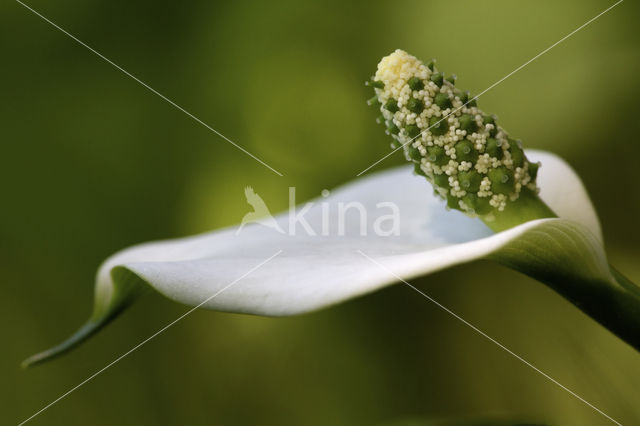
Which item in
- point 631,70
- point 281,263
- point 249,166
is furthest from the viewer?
point 249,166

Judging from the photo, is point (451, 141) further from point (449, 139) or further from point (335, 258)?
point (335, 258)

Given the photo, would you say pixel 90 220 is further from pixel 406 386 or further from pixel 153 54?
pixel 406 386

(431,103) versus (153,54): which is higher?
(153,54)

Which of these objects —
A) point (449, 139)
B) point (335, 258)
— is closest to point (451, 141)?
point (449, 139)

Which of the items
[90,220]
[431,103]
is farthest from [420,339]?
[431,103]

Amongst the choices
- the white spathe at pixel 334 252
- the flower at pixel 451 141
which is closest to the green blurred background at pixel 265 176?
the white spathe at pixel 334 252

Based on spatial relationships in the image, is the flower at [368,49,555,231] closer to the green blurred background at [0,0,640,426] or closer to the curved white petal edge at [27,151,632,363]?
the curved white petal edge at [27,151,632,363]
